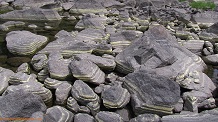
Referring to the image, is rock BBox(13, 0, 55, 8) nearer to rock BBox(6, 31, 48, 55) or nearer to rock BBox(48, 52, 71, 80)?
rock BBox(6, 31, 48, 55)

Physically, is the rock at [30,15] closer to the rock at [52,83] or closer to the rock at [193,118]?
the rock at [52,83]

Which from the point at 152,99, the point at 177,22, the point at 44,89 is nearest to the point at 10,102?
the point at 44,89

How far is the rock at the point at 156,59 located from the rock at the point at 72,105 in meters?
1.93

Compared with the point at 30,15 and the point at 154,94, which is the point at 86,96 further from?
the point at 30,15

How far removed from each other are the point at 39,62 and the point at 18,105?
261cm

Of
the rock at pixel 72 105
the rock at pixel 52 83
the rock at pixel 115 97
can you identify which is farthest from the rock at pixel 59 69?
the rock at pixel 115 97

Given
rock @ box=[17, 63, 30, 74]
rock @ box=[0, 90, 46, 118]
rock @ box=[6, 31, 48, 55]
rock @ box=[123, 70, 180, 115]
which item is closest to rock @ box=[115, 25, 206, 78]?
rock @ box=[123, 70, 180, 115]

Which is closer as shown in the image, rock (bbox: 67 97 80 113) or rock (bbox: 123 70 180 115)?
rock (bbox: 123 70 180 115)

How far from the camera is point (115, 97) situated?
5.62 metres

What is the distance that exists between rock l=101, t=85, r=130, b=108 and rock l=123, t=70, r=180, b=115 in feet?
0.64

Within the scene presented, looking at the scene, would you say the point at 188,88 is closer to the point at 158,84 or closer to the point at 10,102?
the point at 158,84

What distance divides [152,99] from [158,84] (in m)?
0.35

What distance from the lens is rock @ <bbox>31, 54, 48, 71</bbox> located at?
24.4 feet

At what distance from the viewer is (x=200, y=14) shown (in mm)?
13742
